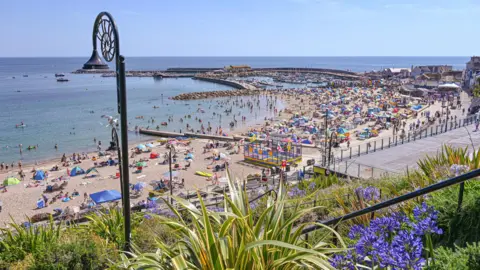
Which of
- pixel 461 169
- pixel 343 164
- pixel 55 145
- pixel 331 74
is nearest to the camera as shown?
pixel 461 169

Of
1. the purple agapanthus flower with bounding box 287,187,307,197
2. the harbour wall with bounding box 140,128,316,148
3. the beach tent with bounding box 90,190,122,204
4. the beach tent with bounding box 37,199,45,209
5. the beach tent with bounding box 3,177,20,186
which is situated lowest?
the beach tent with bounding box 37,199,45,209

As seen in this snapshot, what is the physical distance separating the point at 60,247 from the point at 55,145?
3165 cm

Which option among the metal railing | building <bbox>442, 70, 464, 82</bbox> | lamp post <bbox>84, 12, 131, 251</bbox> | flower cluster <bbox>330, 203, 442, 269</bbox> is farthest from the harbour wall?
building <bbox>442, 70, 464, 82</bbox>

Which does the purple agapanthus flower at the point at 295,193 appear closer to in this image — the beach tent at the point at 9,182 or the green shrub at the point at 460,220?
the green shrub at the point at 460,220

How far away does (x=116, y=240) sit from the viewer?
5.59 metres

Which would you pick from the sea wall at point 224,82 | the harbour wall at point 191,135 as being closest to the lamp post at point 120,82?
the harbour wall at point 191,135

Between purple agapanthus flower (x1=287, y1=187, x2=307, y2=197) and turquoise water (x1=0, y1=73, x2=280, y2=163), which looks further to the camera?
turquoise water (x1=0, y1=73, x2=280, y2=163)

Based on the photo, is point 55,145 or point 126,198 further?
point 55,145

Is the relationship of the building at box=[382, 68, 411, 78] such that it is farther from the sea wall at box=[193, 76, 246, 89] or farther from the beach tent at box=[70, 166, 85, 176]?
the beach tent at box=[70, 166, 85, 176]

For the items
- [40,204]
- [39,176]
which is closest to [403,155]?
[40,204]

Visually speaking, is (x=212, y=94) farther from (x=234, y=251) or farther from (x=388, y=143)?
(x=234, y=251)

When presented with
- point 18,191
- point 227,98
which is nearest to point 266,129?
point 18,191

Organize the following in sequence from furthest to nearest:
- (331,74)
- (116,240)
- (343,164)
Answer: (331,74) → (343,164) → (116,240)

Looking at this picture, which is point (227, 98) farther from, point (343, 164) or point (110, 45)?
point (110, 45)
